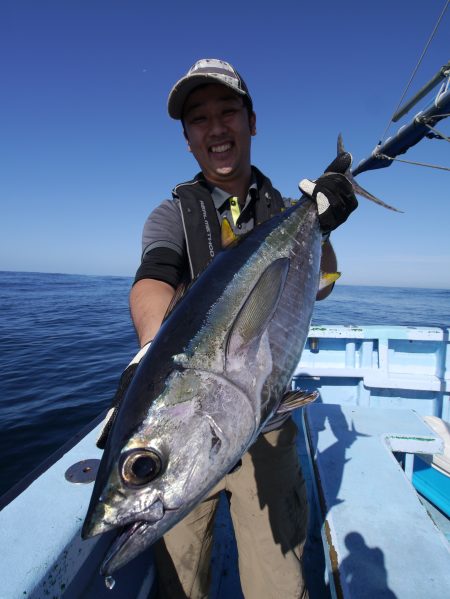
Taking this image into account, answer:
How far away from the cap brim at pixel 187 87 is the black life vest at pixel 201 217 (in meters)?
0.56

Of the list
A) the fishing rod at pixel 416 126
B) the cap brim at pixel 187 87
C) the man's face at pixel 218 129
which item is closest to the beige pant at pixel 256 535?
the man's face at pixel 218 129

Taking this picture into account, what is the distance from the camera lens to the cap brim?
7.66 feet

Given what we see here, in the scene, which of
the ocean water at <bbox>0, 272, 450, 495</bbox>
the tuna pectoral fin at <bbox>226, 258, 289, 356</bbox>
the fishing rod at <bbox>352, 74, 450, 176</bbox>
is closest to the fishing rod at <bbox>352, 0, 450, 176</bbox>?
the fishing rod at <bbox>352, 74, 450, 176</bbox>

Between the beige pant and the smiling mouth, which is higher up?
the smiling mouth

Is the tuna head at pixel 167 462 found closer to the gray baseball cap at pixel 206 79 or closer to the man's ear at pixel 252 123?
the gray baseball cap at pixel 206 79

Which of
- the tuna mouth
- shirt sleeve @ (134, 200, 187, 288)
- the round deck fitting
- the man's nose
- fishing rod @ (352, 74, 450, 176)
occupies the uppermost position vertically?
fishing rod @ (352, 74, 450, 176)

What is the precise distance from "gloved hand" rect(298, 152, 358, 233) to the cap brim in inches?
33.5

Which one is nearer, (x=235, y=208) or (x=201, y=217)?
(x=201, y=217)

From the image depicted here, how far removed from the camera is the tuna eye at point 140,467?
47.6 inches

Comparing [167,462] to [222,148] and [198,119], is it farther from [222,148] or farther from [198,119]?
[198,119]

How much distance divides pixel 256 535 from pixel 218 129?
289 centimetres

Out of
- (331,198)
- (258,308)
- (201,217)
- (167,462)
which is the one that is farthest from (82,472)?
(331,198)

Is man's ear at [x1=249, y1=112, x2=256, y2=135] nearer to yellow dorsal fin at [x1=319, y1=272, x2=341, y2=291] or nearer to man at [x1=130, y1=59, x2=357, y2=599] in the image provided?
man at [x1=130, y1=59, x2=357, y2=599]

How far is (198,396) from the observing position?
1.32 m
